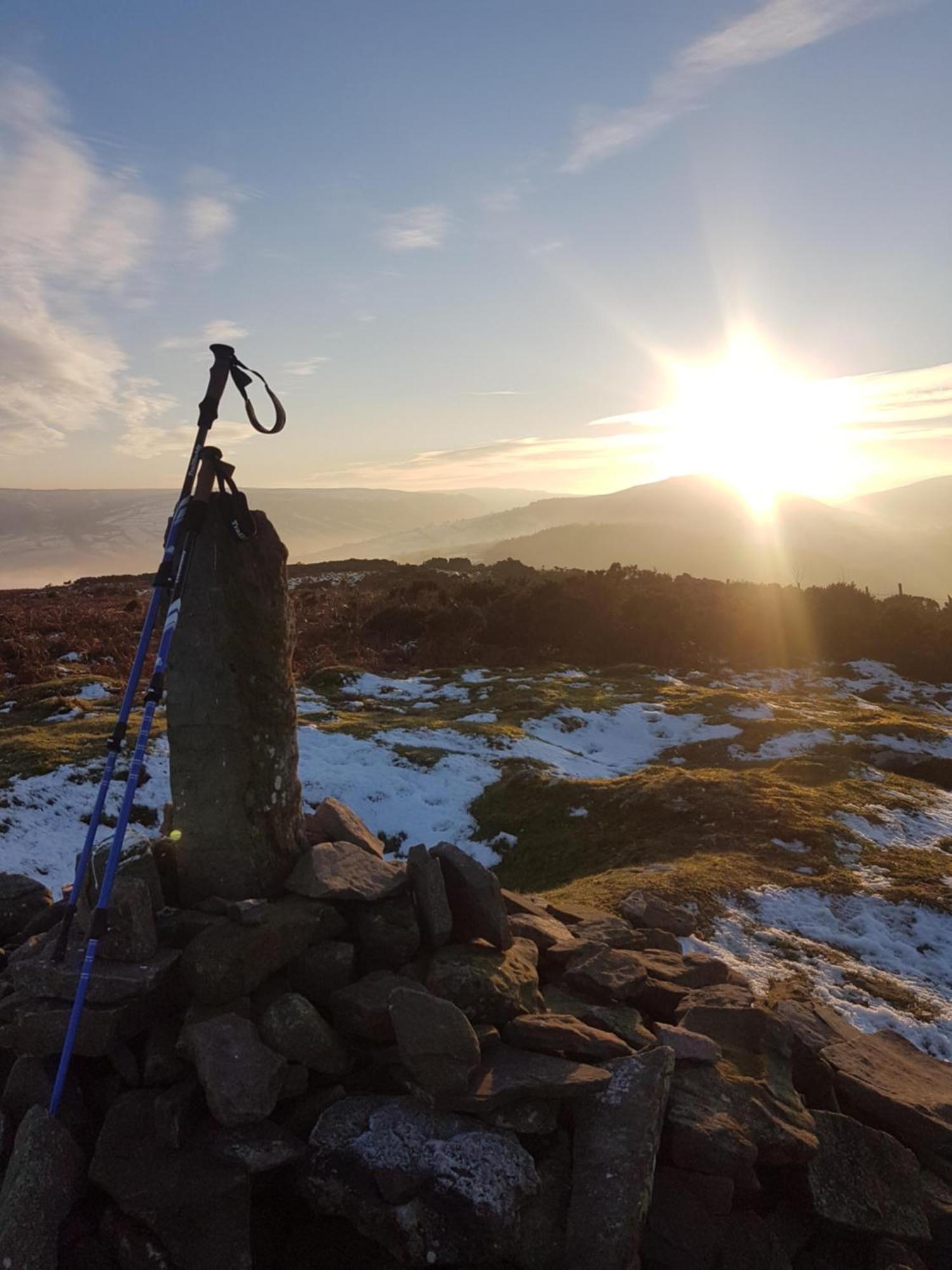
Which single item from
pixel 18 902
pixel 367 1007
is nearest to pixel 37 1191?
pixel 367 1007

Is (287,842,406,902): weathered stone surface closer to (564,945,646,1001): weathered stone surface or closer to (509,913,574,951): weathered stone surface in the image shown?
(509,913,574,951): weathered stone surface

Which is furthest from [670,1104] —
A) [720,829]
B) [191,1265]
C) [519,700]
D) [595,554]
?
[595,554]

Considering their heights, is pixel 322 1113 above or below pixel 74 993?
below

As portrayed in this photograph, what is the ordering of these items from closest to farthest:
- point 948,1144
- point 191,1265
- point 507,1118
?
1. point 191,1265
2. point 507,1118
3. point 948,1144

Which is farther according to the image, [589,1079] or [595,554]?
[595,554]

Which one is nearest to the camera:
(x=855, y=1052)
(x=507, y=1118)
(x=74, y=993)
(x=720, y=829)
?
(x=507, y=1118)

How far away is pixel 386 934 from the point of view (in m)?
6.27

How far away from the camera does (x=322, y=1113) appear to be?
17.3 ft

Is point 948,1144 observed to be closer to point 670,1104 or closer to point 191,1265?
point 670,1104

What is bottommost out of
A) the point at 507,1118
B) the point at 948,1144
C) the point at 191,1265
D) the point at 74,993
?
the point at 948,1144

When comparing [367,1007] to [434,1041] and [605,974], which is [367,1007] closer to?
[434,1041]

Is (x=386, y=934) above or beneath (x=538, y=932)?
above

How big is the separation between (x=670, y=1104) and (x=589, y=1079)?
72cm

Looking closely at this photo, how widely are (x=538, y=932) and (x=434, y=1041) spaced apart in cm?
222
